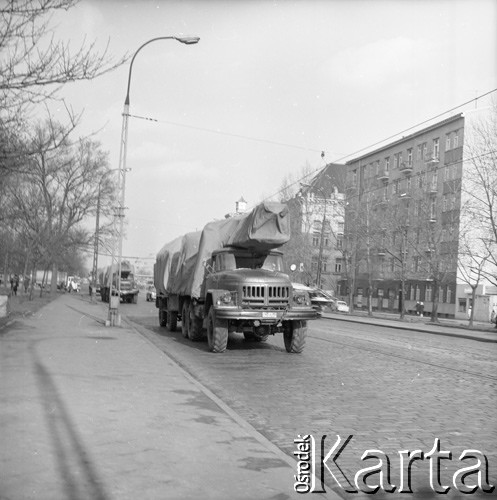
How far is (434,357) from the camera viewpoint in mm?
15852

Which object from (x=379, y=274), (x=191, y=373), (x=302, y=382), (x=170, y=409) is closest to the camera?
(x=170, y=409)

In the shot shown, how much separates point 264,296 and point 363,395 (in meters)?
5.40

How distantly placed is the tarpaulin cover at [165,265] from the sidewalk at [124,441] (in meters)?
10.9

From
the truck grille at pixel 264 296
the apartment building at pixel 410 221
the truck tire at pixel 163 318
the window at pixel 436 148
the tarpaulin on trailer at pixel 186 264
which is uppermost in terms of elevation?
the window at pixel 436 148

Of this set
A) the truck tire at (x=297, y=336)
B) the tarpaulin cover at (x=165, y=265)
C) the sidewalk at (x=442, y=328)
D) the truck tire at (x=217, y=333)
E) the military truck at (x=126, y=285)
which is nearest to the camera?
the truck tire at (x=217, y=333)

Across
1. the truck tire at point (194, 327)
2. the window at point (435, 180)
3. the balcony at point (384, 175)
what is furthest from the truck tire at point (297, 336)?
the balcony at point (384, 175)

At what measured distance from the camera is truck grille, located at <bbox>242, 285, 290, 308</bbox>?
14.7 metres

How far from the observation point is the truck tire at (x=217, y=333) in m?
15.0

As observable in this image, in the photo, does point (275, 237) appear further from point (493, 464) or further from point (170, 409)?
point (493, 464)

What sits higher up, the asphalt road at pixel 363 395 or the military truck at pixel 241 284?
the military truck at pixel 241 284

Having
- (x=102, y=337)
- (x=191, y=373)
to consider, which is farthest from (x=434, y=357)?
(x=102, y=337)

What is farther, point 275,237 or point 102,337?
point 102,337

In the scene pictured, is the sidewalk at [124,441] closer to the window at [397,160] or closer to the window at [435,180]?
the window at [435,180]

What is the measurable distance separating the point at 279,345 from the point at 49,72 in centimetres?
967
